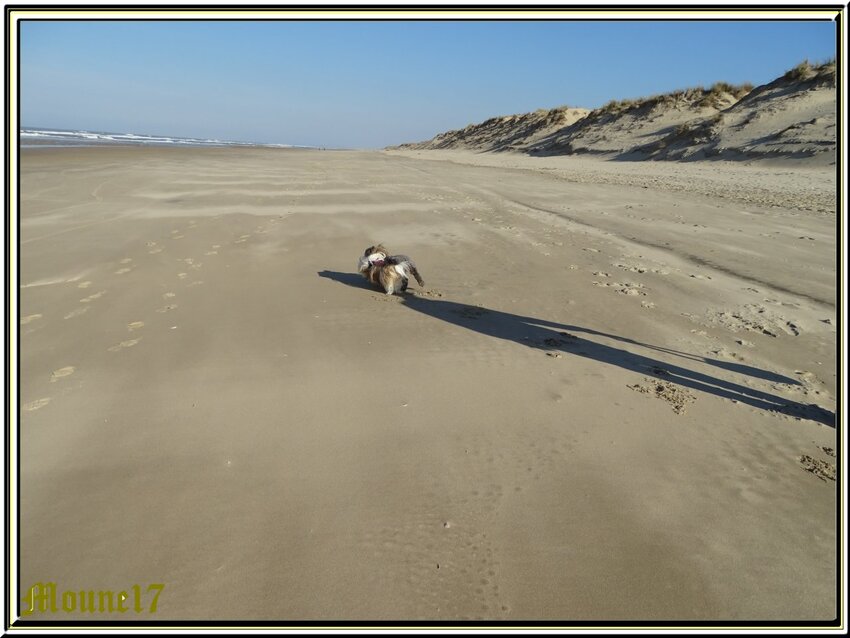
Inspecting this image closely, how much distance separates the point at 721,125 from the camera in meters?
21.5

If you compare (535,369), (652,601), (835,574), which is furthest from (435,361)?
(835,574)

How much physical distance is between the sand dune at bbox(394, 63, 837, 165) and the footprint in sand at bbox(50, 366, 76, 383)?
19.7 metres

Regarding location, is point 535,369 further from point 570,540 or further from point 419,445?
point 570,540

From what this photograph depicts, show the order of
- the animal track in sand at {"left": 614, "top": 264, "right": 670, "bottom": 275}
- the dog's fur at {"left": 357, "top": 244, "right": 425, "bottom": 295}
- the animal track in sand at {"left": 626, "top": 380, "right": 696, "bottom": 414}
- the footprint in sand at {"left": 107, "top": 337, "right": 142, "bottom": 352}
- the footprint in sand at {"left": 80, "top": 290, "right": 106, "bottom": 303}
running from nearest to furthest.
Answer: the animal track in sand at {"left": 626, "top": 380, "right": 696, "bottom": 414}
the footprint in sand at {"left": 107, "top": 337, "right": 142, "bottom": 352}
the footprint in sand at {"left": 80, "top": 290, "right": 106, "bottom": 303}
the dog's fur at {"left": 357, "top": 244, "right": 425, "bottom": 295}
the animal track in sand at {"left": 614, "top": 264, "right": 670, "bottom": 275}

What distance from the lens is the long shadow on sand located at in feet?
12.1

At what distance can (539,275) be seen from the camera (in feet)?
21.9

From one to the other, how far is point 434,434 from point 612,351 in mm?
2185

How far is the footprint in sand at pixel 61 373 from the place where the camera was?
3795mm

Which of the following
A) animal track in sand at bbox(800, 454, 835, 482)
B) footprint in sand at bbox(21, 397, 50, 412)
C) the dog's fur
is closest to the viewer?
animal track in sand at bbox(800, 454, 835, 482)

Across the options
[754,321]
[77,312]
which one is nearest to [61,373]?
[77,312]

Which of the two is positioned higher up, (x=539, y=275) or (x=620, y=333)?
(x=539, y=275)

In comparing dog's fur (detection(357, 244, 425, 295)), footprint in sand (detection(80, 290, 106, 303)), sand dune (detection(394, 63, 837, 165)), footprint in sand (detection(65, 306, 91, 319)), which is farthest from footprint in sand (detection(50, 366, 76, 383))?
sand dune (detection(394, 63, 837, 165))

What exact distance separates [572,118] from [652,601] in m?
45.4

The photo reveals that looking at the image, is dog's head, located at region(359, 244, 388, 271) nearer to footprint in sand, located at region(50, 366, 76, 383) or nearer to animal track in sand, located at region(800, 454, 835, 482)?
footprint in sand, located at region(50, 366, 76, 383)
